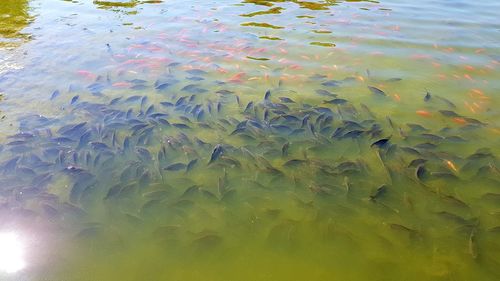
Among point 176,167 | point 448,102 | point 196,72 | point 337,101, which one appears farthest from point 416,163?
point 196,72

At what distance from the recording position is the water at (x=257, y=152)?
3.85m

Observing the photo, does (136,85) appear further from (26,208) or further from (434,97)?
(434,97)

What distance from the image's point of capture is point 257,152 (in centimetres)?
523

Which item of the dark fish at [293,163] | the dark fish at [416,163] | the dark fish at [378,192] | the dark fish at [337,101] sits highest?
the dark fish at [337,101]

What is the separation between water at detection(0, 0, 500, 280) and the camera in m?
3.85

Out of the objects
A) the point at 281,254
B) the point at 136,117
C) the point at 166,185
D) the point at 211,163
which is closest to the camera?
the point at 281,254

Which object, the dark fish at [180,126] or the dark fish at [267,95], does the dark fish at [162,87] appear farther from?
the dark fish at [267,95]

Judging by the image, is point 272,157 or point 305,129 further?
point 305,129

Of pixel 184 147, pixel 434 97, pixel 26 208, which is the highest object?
pixel 434 97

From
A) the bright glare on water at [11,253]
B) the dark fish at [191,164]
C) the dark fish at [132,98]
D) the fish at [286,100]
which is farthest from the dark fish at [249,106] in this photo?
the bright glare on water at [11,253]

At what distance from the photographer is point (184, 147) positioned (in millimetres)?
5312

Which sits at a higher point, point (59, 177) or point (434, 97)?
point (434, 97)

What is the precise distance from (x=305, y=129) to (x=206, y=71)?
2.73 metres

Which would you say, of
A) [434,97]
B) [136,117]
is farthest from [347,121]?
[136,117]
